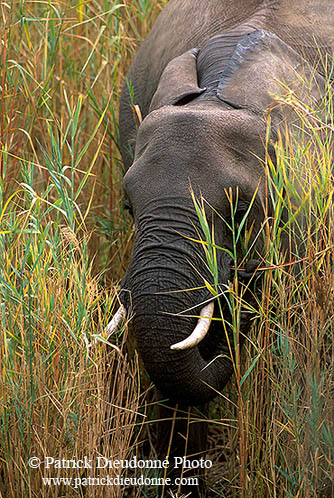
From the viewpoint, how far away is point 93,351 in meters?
2.62

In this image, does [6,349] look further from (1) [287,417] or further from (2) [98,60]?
(2) [98,60]

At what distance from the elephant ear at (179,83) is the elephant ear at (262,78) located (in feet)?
0.43

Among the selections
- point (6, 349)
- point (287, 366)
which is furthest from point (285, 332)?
point (6, 349)

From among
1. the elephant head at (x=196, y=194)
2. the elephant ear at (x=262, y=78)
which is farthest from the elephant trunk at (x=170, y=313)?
the elephant ear at (x=262, y=78)

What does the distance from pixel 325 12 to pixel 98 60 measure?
1.40m

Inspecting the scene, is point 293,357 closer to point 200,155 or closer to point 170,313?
point 170,313

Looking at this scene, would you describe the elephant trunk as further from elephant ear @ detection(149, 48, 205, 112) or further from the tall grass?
elephant ear @ detection(149, 48, 205, 112)

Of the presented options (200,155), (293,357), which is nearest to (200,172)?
(200,155)

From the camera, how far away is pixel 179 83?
9.89 feet

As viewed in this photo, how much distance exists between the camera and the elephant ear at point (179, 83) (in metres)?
2.96

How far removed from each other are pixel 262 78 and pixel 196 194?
494mm

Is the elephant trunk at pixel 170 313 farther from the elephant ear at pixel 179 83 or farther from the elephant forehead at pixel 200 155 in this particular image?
the elephant ear at pixel 179 83

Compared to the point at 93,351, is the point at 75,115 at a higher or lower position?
higher

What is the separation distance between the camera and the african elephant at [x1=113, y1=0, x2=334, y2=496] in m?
2.58
